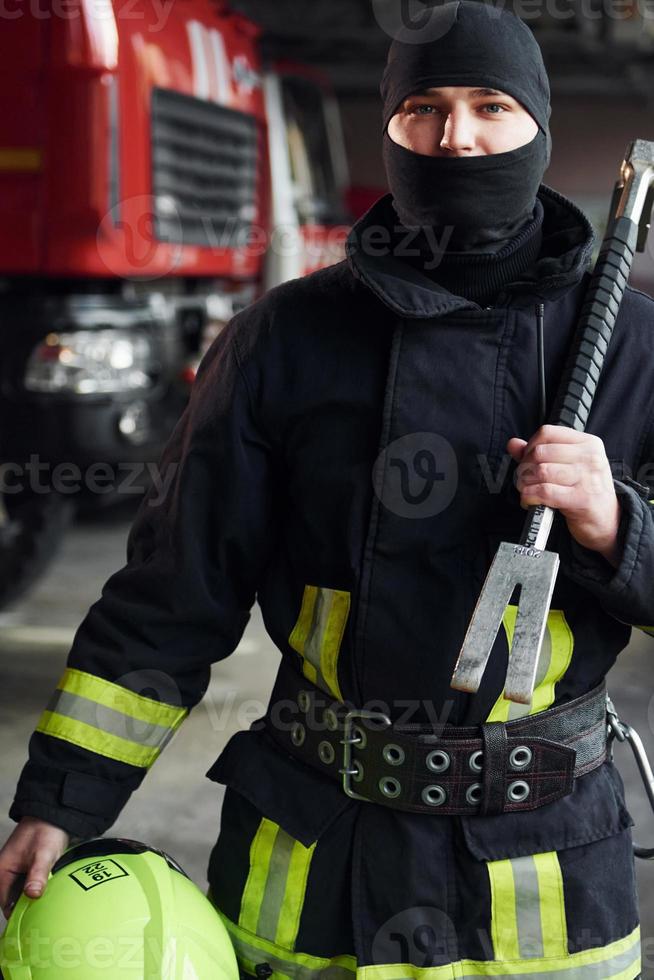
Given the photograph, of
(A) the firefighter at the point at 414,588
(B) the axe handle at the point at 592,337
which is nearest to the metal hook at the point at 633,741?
(A) the firefighter at the point at 414,588

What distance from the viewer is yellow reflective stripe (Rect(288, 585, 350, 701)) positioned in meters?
1.44

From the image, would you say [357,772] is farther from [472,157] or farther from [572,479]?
[472,157]

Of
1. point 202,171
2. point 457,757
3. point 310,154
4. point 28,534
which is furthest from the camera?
point 310,154

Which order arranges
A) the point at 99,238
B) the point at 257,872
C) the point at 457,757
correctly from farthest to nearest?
the point at 99,238
the point at 257,872
the point at 457,757

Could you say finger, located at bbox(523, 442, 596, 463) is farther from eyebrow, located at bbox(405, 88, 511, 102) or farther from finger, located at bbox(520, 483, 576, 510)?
eyebrow, located at bbox(405, 88, 511, 102)

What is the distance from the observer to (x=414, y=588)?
1.40 m

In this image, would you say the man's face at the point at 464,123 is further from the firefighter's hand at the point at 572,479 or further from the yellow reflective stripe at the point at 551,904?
the yellow reflective stripe at the point at 551,904

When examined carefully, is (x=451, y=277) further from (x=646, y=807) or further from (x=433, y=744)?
(x=646, y=807)

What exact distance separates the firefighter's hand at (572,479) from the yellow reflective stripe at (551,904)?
365 mm

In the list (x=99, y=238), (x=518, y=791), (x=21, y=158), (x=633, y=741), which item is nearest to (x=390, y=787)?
(x=518, y=791)

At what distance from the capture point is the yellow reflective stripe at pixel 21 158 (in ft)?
13.3

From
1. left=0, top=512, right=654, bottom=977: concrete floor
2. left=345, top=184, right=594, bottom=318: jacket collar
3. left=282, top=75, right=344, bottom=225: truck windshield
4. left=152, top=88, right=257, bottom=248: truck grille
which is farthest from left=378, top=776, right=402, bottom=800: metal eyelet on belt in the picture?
left=282, top=75, right=344, bottom=225: truck windshield

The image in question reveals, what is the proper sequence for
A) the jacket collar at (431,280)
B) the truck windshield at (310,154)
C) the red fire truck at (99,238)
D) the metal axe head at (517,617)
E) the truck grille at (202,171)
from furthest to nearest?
the truck windshield at (310,154) < the truck grille at (202,171) < the red fire truck at (99,238) < the jacket collar at (431,280) < the metal axe head at (517,617)

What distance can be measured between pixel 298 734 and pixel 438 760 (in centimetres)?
20
